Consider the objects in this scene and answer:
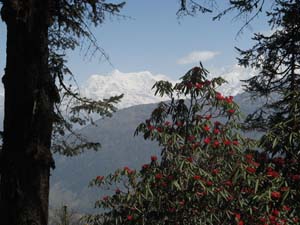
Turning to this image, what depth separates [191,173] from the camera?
5559 mm

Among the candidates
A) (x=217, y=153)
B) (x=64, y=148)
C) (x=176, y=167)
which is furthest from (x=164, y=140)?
(x=64, y=148)

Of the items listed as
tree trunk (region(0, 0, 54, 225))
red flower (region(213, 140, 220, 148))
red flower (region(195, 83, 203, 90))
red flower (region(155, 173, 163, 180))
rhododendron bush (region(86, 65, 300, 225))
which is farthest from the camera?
red flower (region(195, 83, 203, 90))

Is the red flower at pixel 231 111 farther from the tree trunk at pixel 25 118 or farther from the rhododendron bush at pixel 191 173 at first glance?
the tree trunk at pixel 25 118

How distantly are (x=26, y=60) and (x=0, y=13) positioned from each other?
0.34 metres

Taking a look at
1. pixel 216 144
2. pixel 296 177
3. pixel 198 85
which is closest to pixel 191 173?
pixel 216 144

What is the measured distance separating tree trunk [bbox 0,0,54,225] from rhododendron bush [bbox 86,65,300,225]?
10.4 ft

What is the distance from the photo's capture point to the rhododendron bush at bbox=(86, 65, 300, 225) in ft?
18.3

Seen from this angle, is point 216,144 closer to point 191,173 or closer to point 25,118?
point 191,173

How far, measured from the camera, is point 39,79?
2.35 m

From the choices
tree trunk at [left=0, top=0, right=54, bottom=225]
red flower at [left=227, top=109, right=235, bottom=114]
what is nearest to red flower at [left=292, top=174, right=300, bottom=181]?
tree trunk at [left=0, top=0, right=54, bottom=225]

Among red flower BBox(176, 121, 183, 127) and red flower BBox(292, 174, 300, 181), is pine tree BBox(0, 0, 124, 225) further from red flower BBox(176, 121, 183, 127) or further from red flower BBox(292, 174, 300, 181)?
red flower BBox(176, 121, 183, 127)

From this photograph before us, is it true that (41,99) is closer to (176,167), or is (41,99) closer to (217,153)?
(176,167)

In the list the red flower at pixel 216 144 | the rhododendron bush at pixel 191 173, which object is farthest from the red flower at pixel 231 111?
the red flower at pixel 216 144

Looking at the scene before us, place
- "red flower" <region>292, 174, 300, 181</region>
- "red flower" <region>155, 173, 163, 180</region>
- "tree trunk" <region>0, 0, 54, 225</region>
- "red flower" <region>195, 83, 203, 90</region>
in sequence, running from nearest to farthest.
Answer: "tree trunk" <region>0, 0, 54, 225</region> → "red flower" <region>292, 174, 300, 181</region> → "red flower" <region>155, 173, 163, 180</region> → "red flower" <region>195, 83, 203, 90</region>
